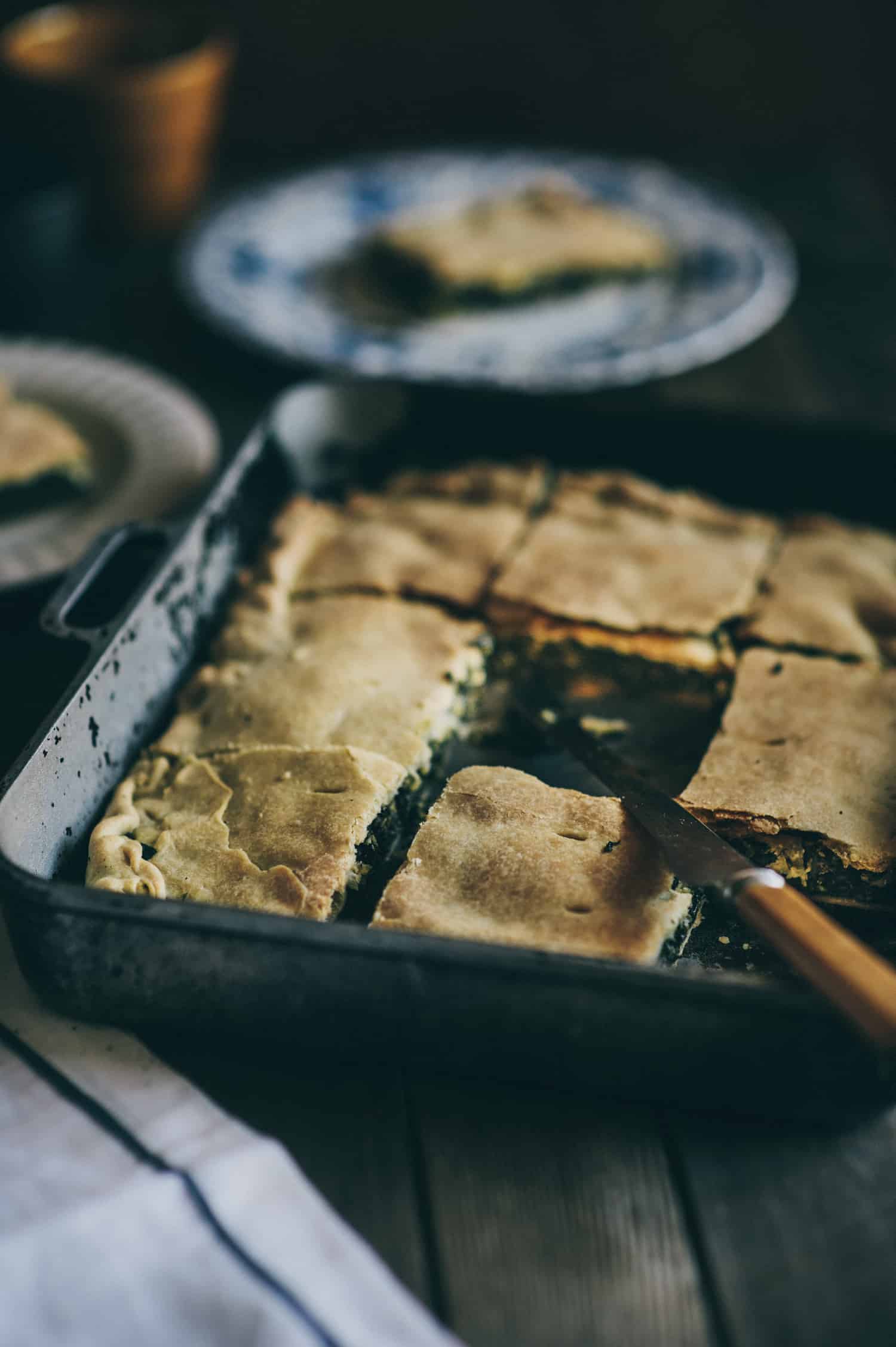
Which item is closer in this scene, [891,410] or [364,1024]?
[364,1024]

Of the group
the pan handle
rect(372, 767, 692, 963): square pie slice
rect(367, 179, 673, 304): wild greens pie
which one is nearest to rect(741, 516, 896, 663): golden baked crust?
rect(372, 767, 692, 963): square pie slice

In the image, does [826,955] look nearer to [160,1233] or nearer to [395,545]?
[160,1233]

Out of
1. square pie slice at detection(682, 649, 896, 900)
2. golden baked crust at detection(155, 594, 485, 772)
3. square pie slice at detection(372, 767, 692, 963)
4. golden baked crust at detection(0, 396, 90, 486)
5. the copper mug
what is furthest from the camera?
the copper mug

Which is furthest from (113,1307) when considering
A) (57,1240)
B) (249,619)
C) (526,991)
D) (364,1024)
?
(249,619)

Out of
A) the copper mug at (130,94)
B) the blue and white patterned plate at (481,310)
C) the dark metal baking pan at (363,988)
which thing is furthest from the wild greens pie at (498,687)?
the copper mug at (130,94)

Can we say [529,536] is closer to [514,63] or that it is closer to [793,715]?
[793,715]

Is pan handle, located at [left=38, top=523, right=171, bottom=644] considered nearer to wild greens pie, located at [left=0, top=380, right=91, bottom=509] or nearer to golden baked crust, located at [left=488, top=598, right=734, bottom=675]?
wild greens pie, located at [left=0, top=380, right=91, bottom=509]
